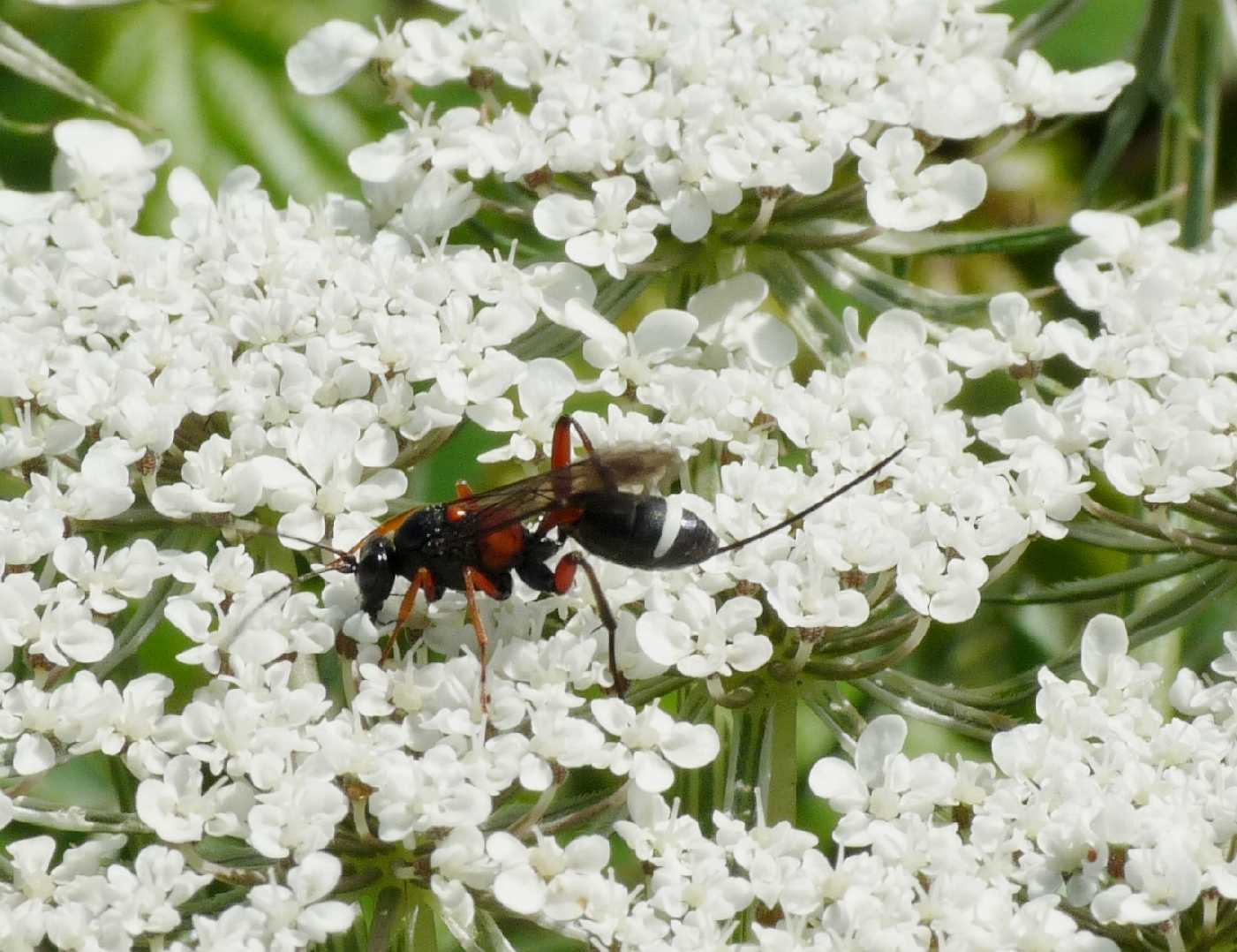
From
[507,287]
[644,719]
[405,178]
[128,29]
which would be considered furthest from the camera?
[128,29]

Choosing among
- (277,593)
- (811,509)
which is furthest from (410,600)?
(811,509)

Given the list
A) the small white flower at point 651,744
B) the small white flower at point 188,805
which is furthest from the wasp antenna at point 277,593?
the small white flower at point 651,744

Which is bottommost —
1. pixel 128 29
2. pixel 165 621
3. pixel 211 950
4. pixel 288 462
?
pixel 165 621

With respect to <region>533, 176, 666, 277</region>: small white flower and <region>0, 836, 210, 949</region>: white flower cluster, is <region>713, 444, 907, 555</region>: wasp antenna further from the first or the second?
<region>0, 836, 210, 949</region>: white flower cluster

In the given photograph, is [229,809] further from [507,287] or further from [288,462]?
[507,287]

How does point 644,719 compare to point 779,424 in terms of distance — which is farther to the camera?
point 779,424

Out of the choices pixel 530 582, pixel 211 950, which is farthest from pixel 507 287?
pixel 211 950

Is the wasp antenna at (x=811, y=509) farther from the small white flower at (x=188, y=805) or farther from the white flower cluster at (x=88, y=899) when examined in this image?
the white flower cluster at (x=88, y=899)
